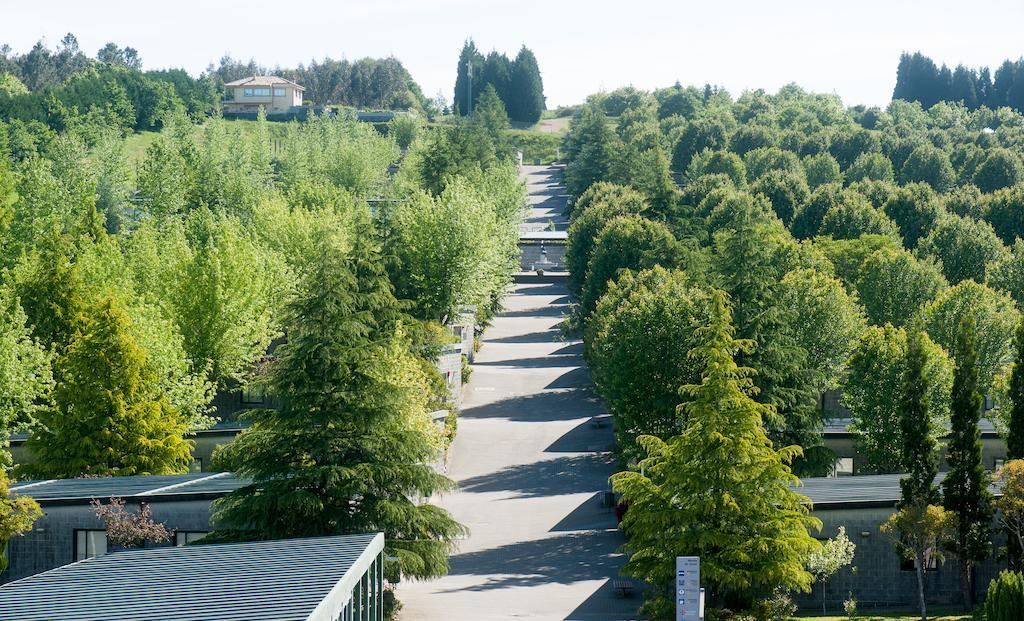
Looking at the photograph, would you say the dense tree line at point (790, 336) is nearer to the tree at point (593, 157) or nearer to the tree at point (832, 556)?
the tree at point (832, 556)

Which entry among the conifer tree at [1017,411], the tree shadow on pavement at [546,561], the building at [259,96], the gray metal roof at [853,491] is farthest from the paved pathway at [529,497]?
the building at [259,96]

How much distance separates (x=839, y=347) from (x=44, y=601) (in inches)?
1559

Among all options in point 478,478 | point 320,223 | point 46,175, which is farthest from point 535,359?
point 46,175

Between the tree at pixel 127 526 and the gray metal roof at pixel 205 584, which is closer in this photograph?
the gray metal roof at pixel 205 584

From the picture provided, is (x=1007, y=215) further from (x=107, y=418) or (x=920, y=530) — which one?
(x=107, y=418)

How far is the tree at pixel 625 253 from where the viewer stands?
75.4 meters

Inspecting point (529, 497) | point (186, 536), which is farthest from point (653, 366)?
point (186, 536)

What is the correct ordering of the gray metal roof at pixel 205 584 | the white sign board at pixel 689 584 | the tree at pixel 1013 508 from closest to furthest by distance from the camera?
the gray metal roof at pixel 205 584
the white sign board at pixel 689 584
the tree at pixel 1013 508

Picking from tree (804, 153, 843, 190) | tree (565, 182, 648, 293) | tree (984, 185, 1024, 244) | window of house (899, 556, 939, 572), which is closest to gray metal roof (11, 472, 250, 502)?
window of house (899, 556, 939, 572)

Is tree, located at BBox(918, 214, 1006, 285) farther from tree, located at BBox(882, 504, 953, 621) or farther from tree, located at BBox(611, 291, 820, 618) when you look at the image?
tree, located at BBox(611, 291, 820, 618)

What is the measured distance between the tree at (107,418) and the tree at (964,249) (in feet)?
180

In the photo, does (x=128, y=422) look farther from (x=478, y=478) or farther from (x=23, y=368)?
(x=478, y=478)

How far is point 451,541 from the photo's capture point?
3584 centimetres

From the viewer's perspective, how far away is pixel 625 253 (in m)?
77.2
